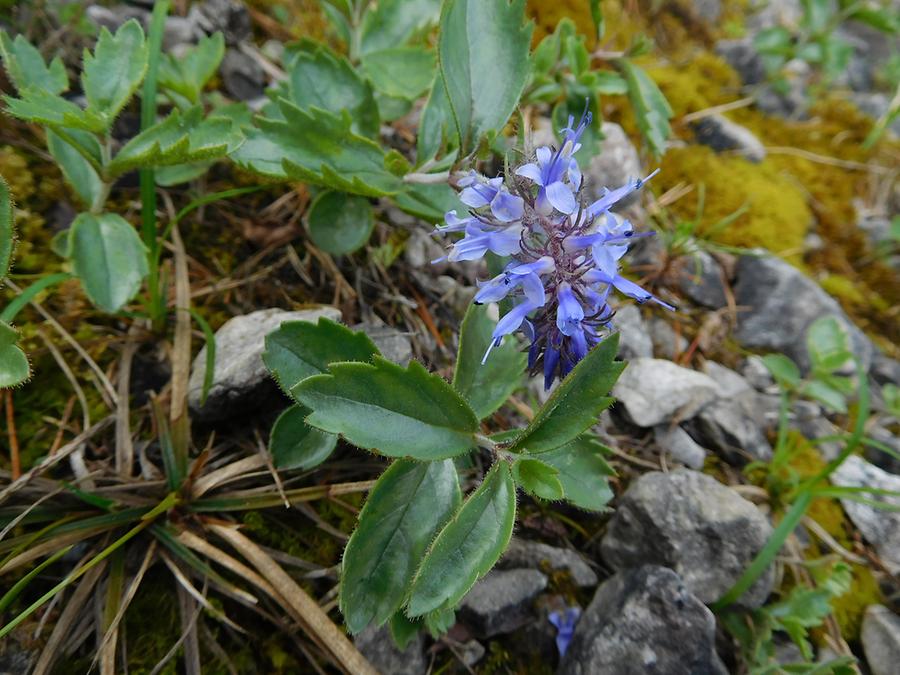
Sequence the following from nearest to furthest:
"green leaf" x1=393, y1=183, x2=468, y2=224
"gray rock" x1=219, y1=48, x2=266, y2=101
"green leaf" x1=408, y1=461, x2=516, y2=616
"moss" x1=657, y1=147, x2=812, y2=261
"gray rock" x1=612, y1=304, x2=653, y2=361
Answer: "green leaf" x1=408, y1=461, x2=516, y2=616 < "green leaf" x1=393, y1=183, x2=468, y2=224 < "gray rock" x1=612, y1=304, x2=653, y2=361 < "gray rock" x1=219, y1=48, x2=266, y2=101 < "moss" x1=657, y1=147, x2=812, y2=261

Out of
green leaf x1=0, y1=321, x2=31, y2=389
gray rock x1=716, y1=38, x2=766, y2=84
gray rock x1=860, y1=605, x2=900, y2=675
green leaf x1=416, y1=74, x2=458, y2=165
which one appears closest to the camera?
green leaf x1=0, y1=321, x2=31, y2=389

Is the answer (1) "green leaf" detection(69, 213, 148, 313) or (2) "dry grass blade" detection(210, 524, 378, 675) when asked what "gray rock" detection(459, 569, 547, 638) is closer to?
(2) "dry grass blade" detection(210, 524, 378, 675)

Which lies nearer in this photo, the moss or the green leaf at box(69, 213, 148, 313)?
the green leaf at box(69, 213, 148, 313)

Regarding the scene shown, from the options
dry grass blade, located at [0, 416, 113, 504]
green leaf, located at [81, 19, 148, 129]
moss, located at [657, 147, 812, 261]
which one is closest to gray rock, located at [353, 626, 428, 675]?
dry grass blade, located at [0, 416, 113, 504]

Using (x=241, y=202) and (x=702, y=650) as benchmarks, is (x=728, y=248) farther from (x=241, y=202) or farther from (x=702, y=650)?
(x=241, y=202)

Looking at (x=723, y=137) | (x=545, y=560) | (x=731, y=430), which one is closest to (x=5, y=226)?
(x=545, y=560)

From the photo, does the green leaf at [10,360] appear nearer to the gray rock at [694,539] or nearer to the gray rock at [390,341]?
the gray rock at [390,341]

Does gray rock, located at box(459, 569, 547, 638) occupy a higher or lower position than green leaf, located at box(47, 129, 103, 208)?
lower
